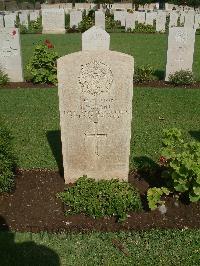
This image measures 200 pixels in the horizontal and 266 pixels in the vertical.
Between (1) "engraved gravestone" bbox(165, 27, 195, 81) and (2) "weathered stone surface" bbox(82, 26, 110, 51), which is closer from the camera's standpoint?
(2) "weathered stone surface" bbox(82, 26, 110, 51)

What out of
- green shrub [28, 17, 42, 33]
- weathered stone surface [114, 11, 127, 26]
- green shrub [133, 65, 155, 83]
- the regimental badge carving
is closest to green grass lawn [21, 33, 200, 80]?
green shrub [133, 65, 155, 83]

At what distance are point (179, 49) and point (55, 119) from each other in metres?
5.06

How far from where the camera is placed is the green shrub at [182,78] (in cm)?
1164

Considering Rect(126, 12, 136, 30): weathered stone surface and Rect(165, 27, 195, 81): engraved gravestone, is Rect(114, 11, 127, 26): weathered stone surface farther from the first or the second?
Rect(165, 27, 195, 81): engraved gravestone

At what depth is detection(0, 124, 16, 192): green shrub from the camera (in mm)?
5152

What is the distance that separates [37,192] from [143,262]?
197 centimetres

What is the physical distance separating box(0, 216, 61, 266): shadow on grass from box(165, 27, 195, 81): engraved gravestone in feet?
28.6

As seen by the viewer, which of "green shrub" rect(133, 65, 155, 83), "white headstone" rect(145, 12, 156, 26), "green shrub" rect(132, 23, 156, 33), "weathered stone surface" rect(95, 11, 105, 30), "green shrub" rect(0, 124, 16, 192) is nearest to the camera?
"green shrub" rect(0, 124, 16, 192)

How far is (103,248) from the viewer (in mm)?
4387

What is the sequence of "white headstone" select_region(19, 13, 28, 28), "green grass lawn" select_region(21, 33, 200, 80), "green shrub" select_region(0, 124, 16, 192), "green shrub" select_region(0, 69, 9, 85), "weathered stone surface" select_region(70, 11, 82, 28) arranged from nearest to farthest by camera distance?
"green shrub" select_region(0, 124, 16, 192) < "green shrub" select_region(0, 69, 9, 85) < "green grass lawn" select_region(21, 33, 200, 80) < "weathered stone surface" select_region(70, 11, 82, 28) < "white headstone" select_region(19, 13, 28, 28)

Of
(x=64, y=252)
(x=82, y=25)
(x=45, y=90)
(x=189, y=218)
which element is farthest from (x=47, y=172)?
(x=82, y=25)

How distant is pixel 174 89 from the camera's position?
36.8 ft

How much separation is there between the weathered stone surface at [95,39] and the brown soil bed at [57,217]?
22.1 ft

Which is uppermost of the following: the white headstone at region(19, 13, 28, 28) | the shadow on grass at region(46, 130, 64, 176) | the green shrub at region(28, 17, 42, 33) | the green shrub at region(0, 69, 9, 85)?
the white headstone at region(19, 13, 28, 28)
